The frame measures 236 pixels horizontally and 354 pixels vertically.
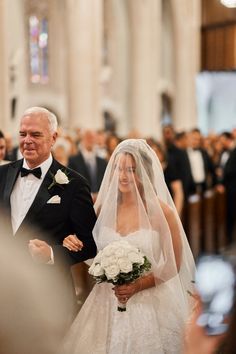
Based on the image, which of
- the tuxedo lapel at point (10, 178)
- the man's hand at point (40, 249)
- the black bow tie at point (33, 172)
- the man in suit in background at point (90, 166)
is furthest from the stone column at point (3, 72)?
the man's hand at point (40, 249)

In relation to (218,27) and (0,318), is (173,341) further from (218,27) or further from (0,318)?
(218,27)

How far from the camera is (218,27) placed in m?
26.7

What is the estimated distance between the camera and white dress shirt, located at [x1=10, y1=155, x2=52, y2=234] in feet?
12.7

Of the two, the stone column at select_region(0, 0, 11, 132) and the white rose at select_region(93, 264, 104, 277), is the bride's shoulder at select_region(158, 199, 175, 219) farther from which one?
the stone column at select_region(0, 0, 11, 132)

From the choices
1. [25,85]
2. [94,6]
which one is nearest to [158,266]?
[94,6]

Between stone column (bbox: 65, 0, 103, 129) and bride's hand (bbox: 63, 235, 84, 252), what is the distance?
15665mm

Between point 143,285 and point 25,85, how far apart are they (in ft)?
65.0

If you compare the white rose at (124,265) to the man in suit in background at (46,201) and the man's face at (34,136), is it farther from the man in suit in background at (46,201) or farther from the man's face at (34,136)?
the man's face at (34,136)

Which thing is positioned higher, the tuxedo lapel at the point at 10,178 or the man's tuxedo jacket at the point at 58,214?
the tuxedo lapel at the point at 10,178

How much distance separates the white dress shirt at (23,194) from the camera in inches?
152

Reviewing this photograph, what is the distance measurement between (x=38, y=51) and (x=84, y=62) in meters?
4.66

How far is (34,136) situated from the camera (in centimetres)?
380

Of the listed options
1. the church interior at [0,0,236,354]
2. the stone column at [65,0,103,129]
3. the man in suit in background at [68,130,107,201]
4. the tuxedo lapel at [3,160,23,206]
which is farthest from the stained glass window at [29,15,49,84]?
the tuxedo lapel at [3,160,23,206]

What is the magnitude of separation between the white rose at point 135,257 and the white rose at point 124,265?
0.04 m
